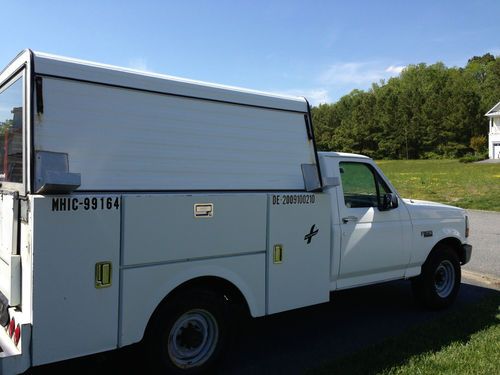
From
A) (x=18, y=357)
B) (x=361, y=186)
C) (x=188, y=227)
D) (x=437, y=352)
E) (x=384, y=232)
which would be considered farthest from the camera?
(x=361, y=186)

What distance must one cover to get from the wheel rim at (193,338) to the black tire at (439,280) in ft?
10.7

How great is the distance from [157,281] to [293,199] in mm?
1513

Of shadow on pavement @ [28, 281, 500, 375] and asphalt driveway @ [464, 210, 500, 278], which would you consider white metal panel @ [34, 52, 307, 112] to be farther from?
asphalt driveway @ [464, 210, 500, 278]

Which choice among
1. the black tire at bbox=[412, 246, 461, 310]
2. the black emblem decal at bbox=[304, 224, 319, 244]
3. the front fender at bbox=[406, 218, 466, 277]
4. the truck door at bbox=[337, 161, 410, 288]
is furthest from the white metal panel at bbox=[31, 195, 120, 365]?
the black tire at bbox=[412, 246, 461, 310]

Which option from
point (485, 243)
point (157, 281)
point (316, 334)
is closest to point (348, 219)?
point (316, 334)

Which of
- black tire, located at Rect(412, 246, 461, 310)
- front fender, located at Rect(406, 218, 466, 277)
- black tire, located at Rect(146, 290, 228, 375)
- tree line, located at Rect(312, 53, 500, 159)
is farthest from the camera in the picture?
tree line, located at Rect(312, 53, 500, 159)

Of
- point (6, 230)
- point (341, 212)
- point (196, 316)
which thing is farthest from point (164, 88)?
point (341, 212)

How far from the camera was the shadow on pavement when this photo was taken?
14.9 feet

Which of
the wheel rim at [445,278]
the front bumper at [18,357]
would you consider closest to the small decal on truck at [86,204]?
the front bumper at [18,357]

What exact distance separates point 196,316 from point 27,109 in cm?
205

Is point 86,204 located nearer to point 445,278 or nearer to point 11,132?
point 11,132

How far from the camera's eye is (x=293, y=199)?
4.68 metres

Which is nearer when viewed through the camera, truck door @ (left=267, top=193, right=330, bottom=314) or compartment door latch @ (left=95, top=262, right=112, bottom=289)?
compartment door latch @ (left=95, top=262, right=112, bottom=289)

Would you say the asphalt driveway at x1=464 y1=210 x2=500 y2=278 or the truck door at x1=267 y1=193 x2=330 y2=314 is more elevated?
the truck door at x1=267 y1=193 x2=330 y2=314
